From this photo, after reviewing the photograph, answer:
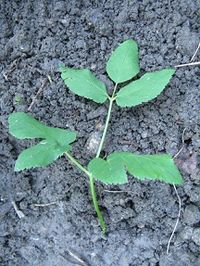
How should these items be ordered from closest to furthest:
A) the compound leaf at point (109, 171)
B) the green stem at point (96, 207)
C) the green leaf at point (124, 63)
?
the compound leaf at point (109, 171) → the green stem at point (96, 207) → the green leaf at point (124, 63)

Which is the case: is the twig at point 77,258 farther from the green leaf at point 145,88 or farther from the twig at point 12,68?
the twig at point 12,68

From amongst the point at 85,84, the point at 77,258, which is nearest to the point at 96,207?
the point at 77,258

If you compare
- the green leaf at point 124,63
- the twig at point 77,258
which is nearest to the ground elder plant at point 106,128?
the green leaf at point 124,63

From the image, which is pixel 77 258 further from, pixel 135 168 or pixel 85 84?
pixel 85 84

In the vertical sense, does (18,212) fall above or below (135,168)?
below

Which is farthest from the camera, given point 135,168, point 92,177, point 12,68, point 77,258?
point 12,68

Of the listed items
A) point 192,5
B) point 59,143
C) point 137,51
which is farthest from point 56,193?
point 192,5
